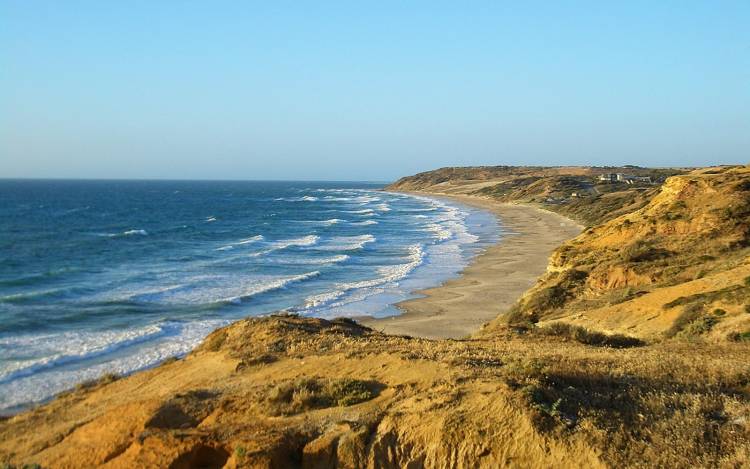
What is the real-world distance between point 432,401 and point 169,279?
3199 centimetres

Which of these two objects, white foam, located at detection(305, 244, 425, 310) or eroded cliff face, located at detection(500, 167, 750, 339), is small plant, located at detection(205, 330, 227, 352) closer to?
eroded cliff face, located at detection(500, 167, 750, 339)

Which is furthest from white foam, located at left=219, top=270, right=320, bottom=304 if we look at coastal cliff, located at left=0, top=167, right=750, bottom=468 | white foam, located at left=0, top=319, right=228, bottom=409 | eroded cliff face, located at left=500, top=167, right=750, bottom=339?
eroded cliff face, located at left=500, top=167, right=750, bottom=339

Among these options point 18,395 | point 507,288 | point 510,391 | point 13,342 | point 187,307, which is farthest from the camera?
point 507,288

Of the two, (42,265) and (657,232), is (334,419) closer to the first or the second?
(657,232)

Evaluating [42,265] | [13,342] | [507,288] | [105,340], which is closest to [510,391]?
[105,340]

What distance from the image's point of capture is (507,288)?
114 ft

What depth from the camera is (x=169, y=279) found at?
3809 cm

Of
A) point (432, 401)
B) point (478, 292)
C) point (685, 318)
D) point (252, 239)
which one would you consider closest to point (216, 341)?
point (432, 401)

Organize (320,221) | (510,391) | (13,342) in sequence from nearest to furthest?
(510,391)
(13,342)
(320,221)

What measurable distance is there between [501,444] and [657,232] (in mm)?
21521

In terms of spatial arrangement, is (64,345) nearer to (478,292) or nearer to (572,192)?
(478,292)

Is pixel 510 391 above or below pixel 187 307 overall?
above

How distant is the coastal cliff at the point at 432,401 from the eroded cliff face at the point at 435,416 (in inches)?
0.9

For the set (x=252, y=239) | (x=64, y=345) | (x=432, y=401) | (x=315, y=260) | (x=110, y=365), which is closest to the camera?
(x=432, y=401)
